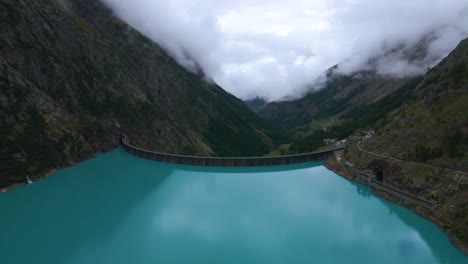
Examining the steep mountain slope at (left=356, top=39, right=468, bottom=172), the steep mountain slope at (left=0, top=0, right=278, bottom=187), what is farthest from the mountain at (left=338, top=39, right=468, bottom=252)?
the steep mountain slope at (left=0, top=0, right=278, bottom=187)

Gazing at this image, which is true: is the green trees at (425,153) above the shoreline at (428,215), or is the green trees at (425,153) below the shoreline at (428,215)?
above

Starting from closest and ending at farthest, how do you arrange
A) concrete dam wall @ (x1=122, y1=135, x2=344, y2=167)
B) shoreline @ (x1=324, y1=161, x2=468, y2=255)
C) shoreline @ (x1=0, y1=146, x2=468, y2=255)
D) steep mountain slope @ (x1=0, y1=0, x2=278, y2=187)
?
shoreline @ (x1=324, y1=161, x2=468, y2=255)
shoreline @ (x1=0, y1=146, x2=468, y2=255)
steep mountain slope @ (x1=0, y1=0, x2=278, y2=187)
concrete dam wall @ (x1=122, y1=135, x2=344, y2=167)

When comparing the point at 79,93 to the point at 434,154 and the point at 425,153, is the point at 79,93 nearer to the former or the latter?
the point at 425,153

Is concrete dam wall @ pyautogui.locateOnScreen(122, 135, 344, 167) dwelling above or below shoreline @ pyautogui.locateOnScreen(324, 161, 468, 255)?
above

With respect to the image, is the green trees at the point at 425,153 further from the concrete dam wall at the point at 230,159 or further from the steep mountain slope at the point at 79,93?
the steep mountain slope at the point at 79,93

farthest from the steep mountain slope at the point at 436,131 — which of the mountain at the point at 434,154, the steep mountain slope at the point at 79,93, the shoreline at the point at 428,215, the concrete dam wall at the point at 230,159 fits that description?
the steep mountain slope at the point at 79,93

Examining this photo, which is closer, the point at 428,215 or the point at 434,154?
the point at 428,215

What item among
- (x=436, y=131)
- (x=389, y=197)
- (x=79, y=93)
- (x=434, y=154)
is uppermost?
(x=79, y=93)

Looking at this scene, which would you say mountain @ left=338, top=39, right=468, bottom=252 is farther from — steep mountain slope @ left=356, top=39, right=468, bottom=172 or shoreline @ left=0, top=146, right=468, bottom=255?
shoreline @ left=0, top=146, right=468, bottom=255

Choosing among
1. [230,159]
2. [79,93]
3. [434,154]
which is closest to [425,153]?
[434,154]
